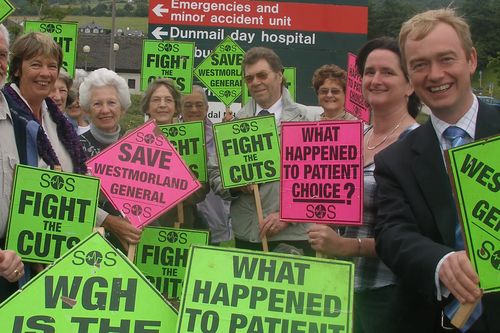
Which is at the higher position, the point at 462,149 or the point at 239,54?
the point at 239,54

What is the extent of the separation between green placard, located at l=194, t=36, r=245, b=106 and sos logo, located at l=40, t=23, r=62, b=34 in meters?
1.86

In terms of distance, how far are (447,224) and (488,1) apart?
5893 cm

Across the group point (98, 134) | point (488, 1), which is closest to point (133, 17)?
point (488, 1)

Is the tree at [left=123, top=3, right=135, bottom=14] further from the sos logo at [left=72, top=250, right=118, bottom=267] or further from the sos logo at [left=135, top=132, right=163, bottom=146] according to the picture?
the sos logo at [left=72, top=250, right=118, bottom=267]

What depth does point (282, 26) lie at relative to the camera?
11.7 meters

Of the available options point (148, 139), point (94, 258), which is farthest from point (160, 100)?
point (94, 258)

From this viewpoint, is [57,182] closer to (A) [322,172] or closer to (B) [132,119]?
(A) [322,172]

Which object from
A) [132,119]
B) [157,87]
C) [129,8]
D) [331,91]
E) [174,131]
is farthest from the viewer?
[129,8]

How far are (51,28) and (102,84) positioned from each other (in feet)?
6.83

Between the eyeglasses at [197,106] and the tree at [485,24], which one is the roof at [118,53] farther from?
the eyeglasses at [197,106]

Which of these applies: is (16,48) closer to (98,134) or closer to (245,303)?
(98,134)

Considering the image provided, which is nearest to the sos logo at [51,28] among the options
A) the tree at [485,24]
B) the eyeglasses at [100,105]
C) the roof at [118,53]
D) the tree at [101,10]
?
the eyeglasses at [100,105]

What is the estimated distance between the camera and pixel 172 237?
4332 mm

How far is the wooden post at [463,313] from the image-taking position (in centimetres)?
193
